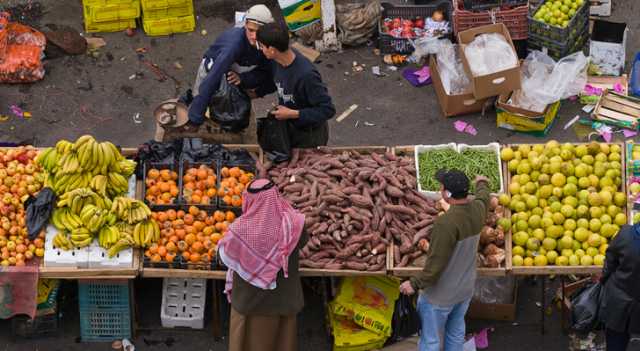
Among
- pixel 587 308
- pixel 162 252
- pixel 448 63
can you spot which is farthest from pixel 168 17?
pixel 587 308

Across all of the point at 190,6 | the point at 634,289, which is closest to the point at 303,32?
the point at 190,6

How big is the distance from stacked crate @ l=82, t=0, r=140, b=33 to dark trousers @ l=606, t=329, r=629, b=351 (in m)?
6.91

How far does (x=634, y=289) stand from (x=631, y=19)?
5.90m

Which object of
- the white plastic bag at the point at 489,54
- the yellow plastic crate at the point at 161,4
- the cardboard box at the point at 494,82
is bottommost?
the cardboard box at the point at 494,82

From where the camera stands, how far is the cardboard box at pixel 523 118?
32.0ft

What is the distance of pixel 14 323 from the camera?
780 cm

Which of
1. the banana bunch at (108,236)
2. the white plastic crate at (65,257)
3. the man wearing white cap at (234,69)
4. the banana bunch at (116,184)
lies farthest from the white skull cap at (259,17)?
the white plastic crate at (65,257)

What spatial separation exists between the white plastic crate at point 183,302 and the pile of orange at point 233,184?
777mm

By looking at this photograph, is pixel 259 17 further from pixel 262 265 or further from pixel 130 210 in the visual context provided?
pixel 262 265

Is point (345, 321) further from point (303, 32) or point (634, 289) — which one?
point (303, 32)

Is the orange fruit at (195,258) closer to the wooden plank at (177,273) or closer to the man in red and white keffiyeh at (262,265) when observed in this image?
the wooden plank at (177,273)

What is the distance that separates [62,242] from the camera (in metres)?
7.36

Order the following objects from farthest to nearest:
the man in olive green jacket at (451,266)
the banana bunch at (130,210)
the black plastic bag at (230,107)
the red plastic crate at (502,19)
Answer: the red plastic crate at (502,19)
the black plastic bag at (230,107)
the banana bunch at (130,210)
the man in olive green jacket at (451,266)

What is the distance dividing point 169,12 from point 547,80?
14.9ft
